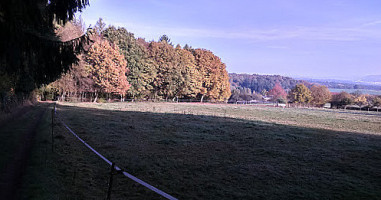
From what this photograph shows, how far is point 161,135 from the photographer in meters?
14.4

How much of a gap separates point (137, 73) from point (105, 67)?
797 centimetres

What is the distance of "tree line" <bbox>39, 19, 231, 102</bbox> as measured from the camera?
1758 inches

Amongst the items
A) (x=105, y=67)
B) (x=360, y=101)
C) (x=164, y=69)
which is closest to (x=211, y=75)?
(x=164, y=69)

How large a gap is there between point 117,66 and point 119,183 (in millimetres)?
42125

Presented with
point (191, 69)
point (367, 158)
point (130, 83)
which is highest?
point (191, 69)

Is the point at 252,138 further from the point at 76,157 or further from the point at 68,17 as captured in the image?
the point at 68,17

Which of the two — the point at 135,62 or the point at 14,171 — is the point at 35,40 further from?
the point at 135,62

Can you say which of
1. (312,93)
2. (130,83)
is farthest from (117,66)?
(312,93)

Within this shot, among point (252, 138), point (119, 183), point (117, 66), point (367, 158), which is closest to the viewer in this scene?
point (119, 183)

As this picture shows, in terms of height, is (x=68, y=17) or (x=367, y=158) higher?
(x=68, y=17)

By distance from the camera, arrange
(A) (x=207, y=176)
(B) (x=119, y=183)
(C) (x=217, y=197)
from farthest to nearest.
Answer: (A) (x=207, y=176)
(B) (x=119, y=183)
(C) (x=217, y=197)

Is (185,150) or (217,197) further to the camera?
(185,150)

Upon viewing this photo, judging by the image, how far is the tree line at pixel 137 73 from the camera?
4466 centimetres

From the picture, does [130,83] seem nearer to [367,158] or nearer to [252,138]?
[252,138]
